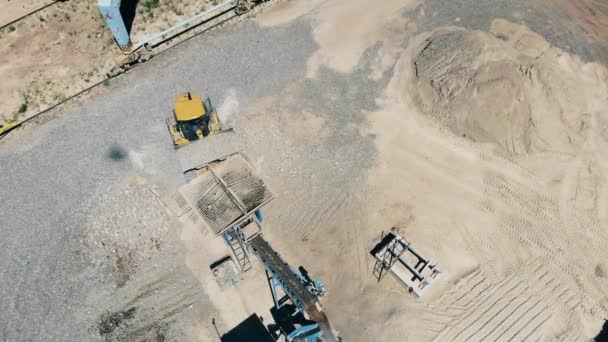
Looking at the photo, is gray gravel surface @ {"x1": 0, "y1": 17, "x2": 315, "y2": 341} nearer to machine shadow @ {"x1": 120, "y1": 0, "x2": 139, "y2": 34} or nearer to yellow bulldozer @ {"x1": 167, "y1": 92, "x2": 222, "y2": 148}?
yellow bulldozer @ {"x1": 167, "y1": 92, "x2": 222, "y2": 148}

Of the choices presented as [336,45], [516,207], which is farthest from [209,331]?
[336,45]

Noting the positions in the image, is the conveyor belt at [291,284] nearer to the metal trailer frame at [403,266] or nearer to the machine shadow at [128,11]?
the metal trailer frame at [403,266]

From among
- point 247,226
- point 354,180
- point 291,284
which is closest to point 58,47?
point 247,226

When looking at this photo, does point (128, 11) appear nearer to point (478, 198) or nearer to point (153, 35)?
point (153, 35)

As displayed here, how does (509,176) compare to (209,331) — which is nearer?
(209,331)

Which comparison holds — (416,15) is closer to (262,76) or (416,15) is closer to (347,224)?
(262,76)

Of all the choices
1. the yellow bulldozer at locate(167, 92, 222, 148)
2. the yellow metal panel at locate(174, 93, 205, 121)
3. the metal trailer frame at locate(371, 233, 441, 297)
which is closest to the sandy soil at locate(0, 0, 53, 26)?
the yellow bulldozer at locate(167, 92, 222, 148)
